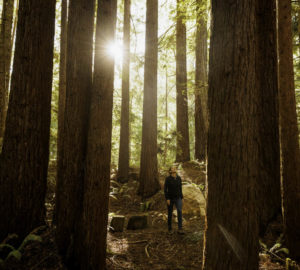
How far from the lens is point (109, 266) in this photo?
15.8 ft

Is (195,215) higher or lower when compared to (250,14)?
lower

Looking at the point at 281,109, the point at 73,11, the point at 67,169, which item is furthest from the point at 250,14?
the point at 67,169

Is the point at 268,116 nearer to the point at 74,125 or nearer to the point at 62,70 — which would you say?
the point at 74,125

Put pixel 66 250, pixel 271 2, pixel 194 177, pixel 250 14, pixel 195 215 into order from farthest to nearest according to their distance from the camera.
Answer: pixel 194 177 → pixel 195 215 → pixel 271 2 → pixel 66 250 → pixel 250 14

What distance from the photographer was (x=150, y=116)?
1038 cm

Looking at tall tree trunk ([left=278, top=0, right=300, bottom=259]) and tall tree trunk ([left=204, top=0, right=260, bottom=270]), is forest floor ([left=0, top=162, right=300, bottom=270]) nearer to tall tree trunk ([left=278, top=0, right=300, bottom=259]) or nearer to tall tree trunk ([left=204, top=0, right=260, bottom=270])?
tall tree trunk ([left=278, top=0, right=300, bottom=259])

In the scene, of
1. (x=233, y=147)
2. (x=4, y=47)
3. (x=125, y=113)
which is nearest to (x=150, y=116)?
(x=125, y=113)

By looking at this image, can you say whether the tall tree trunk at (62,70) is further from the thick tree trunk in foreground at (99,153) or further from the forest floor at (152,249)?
the thick tree trunk in foreground at (99,153)

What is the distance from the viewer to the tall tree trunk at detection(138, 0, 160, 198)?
10133 mm

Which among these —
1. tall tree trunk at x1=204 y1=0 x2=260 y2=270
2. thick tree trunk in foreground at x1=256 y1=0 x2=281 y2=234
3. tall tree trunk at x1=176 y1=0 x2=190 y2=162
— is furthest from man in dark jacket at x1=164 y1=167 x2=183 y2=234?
tall tree trunk at x1=176 y1=0 x2=190 y2=162

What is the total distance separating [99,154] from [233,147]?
2.66 m

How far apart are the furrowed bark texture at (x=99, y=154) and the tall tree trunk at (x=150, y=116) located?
565 centimetres

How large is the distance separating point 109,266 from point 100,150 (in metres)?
2.61

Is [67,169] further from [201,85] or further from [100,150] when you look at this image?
[201,85]
